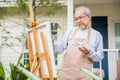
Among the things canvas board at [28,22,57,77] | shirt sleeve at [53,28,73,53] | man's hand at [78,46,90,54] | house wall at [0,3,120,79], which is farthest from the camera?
house wall at [0,3,120,79]

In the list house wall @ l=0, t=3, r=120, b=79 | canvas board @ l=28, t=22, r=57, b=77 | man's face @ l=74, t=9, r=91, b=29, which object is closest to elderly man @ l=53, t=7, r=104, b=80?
man's face @ l=74, t=9, r=91, b=29

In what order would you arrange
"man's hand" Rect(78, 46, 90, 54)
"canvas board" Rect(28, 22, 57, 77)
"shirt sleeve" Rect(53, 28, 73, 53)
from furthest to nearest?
"shirt sleeve" Rect(53, 28, 73, 53) → "man's hand" Rect(78, 46, 90, 54) → "canvas board" Rect(28, 22, 57, 77)

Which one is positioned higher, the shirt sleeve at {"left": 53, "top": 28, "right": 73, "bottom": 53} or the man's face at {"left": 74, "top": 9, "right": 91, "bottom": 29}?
the man's face at {"left": 74, "top": 9, "right": 91, "bottom": 29}

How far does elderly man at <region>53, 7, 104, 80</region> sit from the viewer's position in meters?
3.33

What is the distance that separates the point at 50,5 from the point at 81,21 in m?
5.81

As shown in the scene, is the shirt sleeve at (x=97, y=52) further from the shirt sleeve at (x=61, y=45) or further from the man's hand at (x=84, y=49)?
the shirt sleeve at (x=61, y=45)

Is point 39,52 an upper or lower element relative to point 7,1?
lower

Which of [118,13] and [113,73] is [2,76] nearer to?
[113,73]

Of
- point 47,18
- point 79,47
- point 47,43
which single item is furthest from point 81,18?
point 47,18

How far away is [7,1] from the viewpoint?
10391 millimetres

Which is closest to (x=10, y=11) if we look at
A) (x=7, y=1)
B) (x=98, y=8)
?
(x=7, y=1)

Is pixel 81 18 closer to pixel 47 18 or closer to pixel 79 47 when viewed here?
pixel 79 47

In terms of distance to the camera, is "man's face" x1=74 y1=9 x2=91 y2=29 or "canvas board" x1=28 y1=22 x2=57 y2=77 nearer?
"canvas board" x1=28 y1=22 x2=57 y2=77

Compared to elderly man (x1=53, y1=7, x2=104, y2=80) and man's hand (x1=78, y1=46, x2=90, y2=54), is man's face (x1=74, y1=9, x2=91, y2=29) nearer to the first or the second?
elderly man (x1=53, y1=7, x2=104, y2=80)
